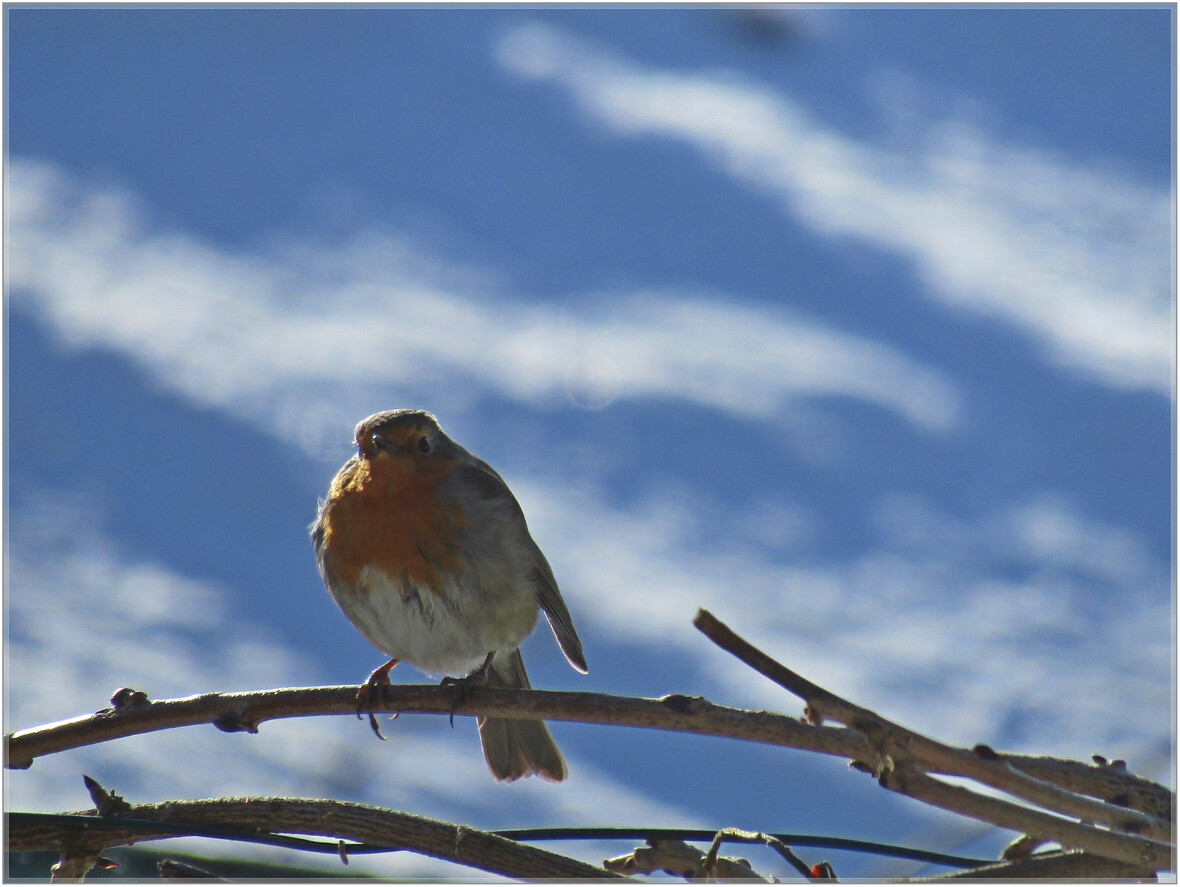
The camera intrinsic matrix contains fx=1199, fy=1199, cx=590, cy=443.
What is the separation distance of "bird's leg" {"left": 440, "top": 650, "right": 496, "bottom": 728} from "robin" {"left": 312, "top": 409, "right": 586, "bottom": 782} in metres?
0.01

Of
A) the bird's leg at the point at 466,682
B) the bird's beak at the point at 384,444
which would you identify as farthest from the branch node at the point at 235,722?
the bird's beak at the point at 384,444

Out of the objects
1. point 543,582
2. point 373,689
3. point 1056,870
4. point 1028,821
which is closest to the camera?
point 1028,821

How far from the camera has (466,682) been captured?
9.53 feet

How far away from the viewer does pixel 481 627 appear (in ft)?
11.1

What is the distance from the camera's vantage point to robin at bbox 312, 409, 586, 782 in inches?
130

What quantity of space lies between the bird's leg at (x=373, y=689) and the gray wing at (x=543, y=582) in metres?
0.49

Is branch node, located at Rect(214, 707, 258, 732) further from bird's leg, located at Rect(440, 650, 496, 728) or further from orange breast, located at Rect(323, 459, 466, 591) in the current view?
orange breast, located at Rect(323, 459, 466, 591)

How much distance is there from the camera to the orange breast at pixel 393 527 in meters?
3.30

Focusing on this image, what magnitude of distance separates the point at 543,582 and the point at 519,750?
0.51 m

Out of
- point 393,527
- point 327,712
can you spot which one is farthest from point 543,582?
point 327,712

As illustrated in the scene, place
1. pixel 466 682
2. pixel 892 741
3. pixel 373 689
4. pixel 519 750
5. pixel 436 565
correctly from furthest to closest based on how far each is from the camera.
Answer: pixel 519 750 → pixel 436 565 → pixel 466 682 → pixel 373 689 → pixel 892 741

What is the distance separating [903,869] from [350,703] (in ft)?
3.39

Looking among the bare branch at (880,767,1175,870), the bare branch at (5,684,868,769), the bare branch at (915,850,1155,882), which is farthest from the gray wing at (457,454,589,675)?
the bare branch at (880,767,1175,870)

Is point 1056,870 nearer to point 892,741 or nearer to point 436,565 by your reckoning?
point 892,741
